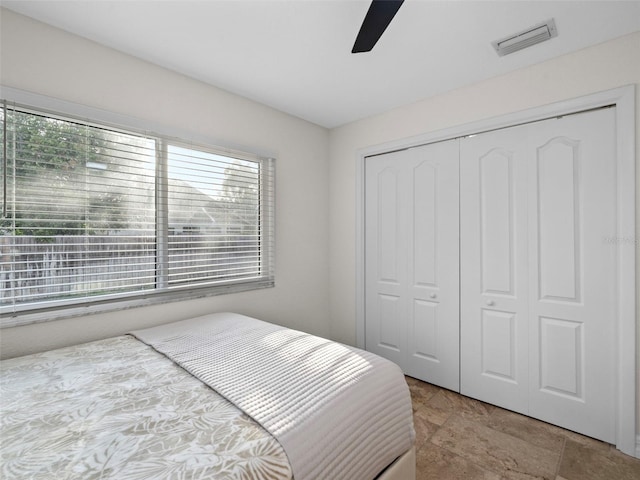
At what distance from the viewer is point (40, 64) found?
5.62 feet

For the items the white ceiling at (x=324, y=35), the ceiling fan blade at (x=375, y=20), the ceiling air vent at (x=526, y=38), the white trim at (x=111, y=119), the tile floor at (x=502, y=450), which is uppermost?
the white ceiling at (x=324, y=35)

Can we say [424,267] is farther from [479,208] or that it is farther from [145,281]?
[145,281]

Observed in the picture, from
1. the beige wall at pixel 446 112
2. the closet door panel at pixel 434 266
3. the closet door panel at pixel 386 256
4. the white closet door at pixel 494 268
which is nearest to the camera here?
the beige wall at pixel 446 112

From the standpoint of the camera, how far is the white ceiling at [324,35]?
63.7 inches

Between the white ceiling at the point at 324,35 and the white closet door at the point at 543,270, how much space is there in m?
0.52

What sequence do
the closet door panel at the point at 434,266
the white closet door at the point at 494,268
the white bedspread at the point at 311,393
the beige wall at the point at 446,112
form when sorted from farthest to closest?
the closet door panel at the point at 434,266 < the white closet door at the point at 494,268 < the beige wall at the point at 446,112 < the white bedspread at the point at 311,393

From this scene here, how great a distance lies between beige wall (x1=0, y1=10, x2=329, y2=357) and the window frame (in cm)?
5

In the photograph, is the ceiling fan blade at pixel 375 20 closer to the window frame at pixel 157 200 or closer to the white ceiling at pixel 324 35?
the white ceiling at pixel 324 35

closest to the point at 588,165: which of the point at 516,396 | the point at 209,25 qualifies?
the point at 516,396

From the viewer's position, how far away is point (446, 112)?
101 inches

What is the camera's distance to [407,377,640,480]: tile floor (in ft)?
5.60

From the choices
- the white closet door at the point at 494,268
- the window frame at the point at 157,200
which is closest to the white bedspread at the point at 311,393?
the window frame at the point at 157,200

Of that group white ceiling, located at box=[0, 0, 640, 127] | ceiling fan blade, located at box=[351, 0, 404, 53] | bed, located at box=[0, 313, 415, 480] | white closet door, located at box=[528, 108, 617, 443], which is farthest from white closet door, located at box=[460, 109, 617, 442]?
ceiling fan blade, located at box=[351, 0, 404, 53]

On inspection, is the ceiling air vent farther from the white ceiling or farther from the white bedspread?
the white bedspread
